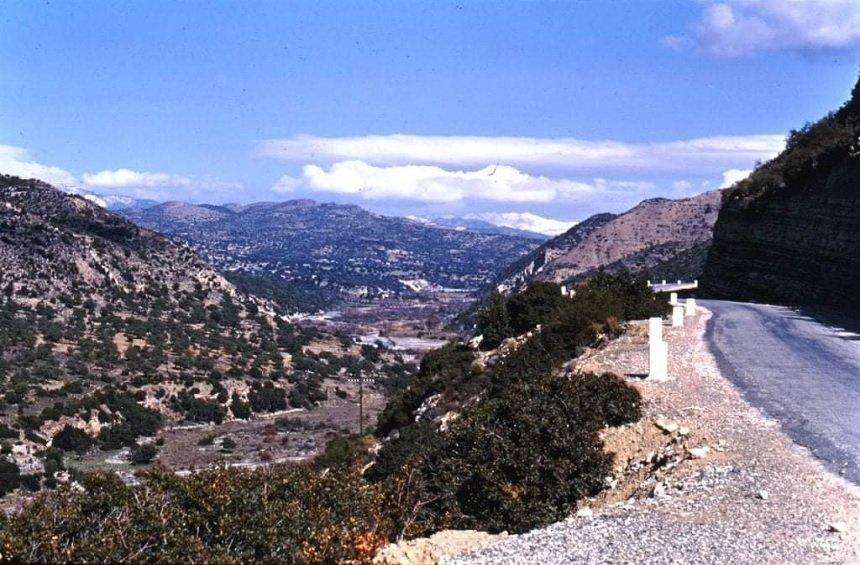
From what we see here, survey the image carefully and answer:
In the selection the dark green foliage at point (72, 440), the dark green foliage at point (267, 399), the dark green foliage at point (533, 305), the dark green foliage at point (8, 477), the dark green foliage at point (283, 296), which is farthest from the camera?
the dark green foliage at point (283, 296)

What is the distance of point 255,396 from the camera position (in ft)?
212

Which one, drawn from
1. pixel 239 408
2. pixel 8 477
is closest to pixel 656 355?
pixel 8 477

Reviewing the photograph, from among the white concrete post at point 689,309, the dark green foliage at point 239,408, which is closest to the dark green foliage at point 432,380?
the white concrete post at point 689,309

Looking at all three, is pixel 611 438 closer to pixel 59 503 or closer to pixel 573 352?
pixel 59 503

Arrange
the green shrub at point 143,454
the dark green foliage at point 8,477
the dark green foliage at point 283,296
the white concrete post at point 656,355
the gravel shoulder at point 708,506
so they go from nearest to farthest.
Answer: the gravel shoulder at point 708,506 → the white concrete post at point 656,355 → the dark green foliage at point 8,477 → the green shrub at point 143,454 → the dark green foliage at point 283,296

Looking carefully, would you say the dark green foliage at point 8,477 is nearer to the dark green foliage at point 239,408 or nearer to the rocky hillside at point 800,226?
the dark green foliage at point 239,408

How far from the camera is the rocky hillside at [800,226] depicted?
31.8m

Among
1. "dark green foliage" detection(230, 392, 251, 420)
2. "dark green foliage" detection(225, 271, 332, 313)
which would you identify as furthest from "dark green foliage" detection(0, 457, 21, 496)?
"dark green foliage" detection(225, 271, 332, 313)

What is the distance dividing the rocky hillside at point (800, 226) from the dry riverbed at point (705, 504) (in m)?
20.7

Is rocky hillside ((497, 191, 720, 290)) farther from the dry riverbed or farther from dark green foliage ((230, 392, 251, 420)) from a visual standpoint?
the dry riverbed

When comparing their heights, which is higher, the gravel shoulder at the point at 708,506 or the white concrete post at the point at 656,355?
the white concrete post at the point at 656,355

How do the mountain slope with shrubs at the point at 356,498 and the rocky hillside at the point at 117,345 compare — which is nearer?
the mountain slope with shrubs at the point at 356,498

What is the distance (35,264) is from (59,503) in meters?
77.6

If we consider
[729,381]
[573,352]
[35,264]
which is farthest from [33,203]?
[729,381]
